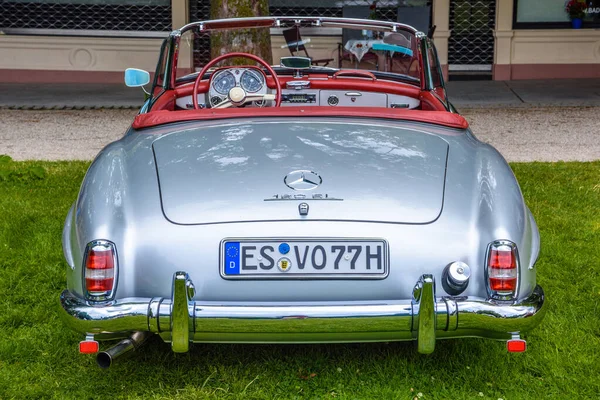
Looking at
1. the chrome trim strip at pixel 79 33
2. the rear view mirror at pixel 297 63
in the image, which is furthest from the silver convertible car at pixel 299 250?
the chrome trim strip at pixel 79 33

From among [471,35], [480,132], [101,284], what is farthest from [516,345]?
[471,35]

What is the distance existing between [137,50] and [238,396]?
11.0m

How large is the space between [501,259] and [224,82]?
76.5 inches

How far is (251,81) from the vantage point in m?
4.23

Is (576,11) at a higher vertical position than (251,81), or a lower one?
lower

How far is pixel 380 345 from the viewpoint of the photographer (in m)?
3.55

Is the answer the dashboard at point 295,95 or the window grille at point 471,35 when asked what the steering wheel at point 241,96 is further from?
the window grille at point 471,35

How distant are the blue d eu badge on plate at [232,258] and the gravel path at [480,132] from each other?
16.6 feet

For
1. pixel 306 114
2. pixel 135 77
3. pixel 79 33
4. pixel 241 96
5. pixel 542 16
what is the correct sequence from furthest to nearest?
1. pixel 542 16
2. pixel 79 33
3. pixel 135 77
4. pixel 241 96
5. pixel 306 114

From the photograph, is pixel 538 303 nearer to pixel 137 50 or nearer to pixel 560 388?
pixel 560 388

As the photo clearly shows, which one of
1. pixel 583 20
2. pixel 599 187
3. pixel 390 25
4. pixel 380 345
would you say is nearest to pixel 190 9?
pixel 583 20

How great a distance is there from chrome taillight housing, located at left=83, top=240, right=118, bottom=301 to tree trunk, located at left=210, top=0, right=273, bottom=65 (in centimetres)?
549

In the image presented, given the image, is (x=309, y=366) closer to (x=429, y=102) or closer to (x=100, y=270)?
(x=100, y=270)

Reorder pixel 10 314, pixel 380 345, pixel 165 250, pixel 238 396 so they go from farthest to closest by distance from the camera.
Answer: pixel 10 314 → pixel 380 345 → pixel 238 396 → pixel 165 250
